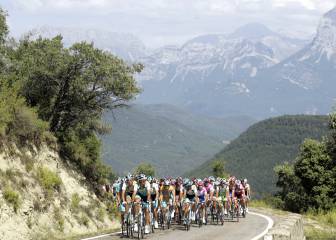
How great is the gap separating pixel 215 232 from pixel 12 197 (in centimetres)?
813

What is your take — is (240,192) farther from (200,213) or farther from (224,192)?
(200,213)

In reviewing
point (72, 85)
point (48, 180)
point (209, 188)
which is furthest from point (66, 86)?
point (209, 188)

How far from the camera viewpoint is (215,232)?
20.2 metres

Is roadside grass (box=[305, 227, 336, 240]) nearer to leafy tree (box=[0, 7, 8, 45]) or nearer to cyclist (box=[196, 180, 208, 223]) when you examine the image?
cyclist (box=[196, 180, 208, 223])

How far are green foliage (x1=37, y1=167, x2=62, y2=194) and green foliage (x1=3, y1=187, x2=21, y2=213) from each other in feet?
13.4

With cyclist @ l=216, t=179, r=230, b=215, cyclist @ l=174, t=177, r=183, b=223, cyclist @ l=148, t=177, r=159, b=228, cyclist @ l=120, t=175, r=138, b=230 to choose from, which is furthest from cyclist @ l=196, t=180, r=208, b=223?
cyclist @ l=120, t=175, r=138, b=230

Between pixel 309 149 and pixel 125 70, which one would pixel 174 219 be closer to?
pixel 125 70

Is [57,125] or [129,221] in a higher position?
[57,125]

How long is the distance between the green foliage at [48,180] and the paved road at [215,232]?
8181 millimetres

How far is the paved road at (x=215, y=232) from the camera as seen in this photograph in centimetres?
1809

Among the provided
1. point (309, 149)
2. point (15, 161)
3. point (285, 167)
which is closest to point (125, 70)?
point (15, 161)

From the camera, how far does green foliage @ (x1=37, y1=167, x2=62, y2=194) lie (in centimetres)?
2654

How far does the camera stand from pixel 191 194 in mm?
22359

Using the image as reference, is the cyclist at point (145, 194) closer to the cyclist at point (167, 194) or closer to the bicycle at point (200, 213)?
the cyclist at point (167, 194)
